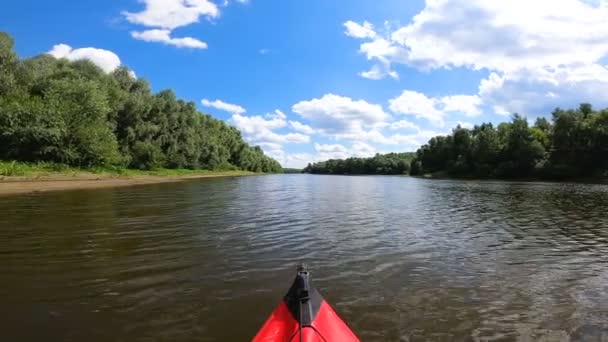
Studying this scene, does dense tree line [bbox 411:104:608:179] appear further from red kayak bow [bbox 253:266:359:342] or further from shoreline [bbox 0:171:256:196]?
red kayak bow [bbox 253:266:359:342]

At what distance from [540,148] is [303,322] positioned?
111419mm

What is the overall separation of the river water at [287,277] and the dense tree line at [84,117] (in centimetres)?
4227

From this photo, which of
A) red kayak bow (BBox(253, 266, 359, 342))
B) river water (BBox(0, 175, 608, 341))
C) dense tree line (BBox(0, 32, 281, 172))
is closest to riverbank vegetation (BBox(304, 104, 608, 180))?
river water (BBox(0, 175, 608, 341))

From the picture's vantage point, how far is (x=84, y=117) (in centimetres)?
6147

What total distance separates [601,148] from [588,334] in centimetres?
9788

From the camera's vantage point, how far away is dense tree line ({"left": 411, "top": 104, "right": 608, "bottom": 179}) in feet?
282

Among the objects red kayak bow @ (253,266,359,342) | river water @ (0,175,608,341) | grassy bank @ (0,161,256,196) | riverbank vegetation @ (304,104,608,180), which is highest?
riverbank vegetation @ (304,104,608,180)

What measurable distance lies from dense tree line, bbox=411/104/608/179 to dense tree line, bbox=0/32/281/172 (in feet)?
281

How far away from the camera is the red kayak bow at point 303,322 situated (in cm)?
428

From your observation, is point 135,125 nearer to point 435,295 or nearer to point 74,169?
point 74,169

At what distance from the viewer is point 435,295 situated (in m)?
8.76

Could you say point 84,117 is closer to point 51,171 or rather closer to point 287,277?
point 51,171

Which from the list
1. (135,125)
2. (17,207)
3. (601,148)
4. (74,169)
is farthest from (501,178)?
(17,207)

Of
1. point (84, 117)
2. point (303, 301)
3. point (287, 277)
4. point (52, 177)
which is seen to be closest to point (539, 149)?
point (84, 117)
